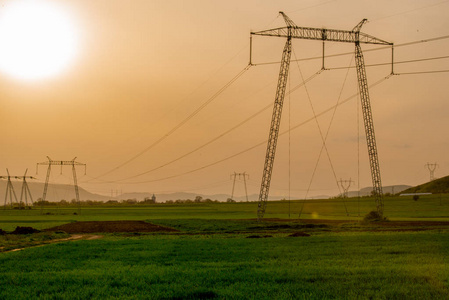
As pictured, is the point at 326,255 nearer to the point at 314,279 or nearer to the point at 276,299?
the point at 314,279

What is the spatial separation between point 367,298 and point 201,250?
18640mm

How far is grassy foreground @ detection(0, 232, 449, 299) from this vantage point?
59.3ft

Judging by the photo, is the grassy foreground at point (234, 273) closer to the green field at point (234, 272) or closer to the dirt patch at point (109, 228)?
the green field at point (234, 272)

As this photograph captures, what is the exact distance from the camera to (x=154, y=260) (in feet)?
94.4

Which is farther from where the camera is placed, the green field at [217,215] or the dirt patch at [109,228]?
the green field at [217,215]

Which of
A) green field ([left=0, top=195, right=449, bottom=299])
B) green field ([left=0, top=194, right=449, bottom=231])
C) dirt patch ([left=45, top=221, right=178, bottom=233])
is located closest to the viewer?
green field ([left=0, top=195, right=449, bottom=299])

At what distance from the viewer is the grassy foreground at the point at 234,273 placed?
1806cm

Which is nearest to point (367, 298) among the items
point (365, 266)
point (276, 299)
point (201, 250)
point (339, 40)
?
point (276, 299)

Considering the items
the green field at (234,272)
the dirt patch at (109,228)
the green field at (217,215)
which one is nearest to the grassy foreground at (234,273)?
the green field at (234,272)

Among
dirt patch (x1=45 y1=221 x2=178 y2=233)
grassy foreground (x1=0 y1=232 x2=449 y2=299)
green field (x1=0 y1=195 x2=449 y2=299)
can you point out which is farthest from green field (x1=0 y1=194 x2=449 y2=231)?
grassy foreground (x1=0 y1=232 x2=449 y2=299)

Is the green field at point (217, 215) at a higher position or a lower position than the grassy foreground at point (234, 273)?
higher

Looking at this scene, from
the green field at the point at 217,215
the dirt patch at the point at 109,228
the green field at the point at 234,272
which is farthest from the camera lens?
the green field at the point at 217,215

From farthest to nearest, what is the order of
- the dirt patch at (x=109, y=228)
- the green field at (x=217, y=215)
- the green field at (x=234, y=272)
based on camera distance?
the green field at (x=217, y=215) < the dirt patch at (x=109, y=228) < the green field at (x=234, y=272)

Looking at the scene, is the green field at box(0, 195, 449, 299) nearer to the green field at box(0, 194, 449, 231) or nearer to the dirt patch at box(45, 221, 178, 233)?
the dirt patch at box(45, 221, 178, 233)
